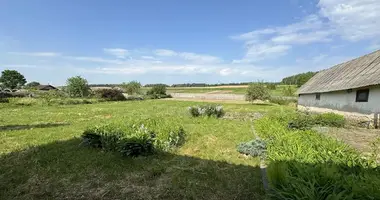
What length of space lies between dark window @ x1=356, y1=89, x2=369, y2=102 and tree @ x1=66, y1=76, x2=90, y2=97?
45559 mm

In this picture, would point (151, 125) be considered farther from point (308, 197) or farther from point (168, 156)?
point (308, 197)

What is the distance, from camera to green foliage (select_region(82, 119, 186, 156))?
6.45 metres

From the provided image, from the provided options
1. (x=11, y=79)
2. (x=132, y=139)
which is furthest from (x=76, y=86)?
(x=11, y=79)

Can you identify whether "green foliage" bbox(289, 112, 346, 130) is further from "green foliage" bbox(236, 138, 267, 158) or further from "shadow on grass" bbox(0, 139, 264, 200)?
"shadow on grass" bbox(0, 139, 264, 200)

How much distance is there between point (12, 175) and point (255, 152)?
6.20 m

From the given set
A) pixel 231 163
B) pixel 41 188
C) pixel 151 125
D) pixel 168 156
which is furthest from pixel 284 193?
pixel 151 125

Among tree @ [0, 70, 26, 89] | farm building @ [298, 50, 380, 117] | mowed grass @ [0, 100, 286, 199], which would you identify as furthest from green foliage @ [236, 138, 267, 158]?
tree @ [0, 70, 26, 89]

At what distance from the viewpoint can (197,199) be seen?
4.21 metres

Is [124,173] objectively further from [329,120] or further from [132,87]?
[132,87]

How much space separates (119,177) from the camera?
516cm

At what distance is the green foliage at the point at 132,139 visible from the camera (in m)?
6.45

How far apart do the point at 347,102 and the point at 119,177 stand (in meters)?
16.0

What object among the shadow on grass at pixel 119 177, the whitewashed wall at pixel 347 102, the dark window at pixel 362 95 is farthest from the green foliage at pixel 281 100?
the shadow on grass at pixel 119 177

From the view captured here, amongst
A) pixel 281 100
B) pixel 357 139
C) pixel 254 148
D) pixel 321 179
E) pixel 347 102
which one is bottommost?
pixel 281 100
